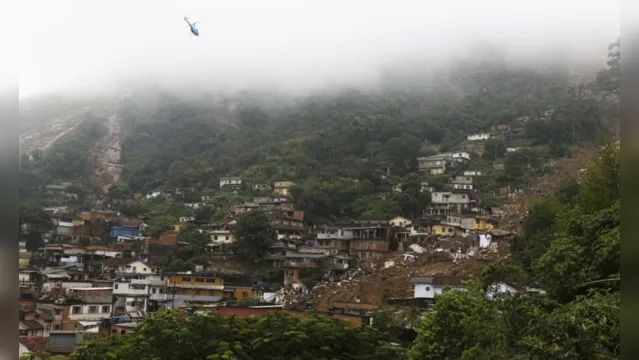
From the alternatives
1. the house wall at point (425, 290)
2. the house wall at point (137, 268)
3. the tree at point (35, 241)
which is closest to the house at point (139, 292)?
the house wall at point (137, 268)

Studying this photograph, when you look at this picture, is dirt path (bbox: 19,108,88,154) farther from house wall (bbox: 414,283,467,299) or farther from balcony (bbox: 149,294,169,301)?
house wall (bbox: 414,283,467,299)

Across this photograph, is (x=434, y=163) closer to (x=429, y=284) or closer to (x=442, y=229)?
(x=442, y=229)

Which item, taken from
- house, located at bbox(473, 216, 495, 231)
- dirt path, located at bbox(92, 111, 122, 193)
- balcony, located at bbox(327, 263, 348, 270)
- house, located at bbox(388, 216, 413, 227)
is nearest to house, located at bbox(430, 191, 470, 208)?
house, located at bbox(473, 216, 495, 231)

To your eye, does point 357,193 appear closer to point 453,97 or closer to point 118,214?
point 118,214

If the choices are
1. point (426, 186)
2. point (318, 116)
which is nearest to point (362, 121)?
point (318, 116)

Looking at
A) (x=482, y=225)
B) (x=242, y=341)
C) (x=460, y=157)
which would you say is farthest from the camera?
(x=460, y=157)

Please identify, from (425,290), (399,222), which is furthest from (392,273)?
(399,222)
